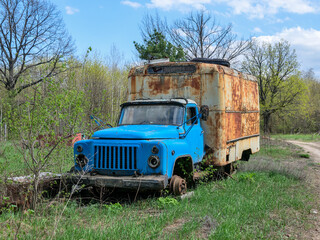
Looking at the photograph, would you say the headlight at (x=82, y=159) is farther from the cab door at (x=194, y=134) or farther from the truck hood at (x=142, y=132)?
the cab door at (x=194, y=134)

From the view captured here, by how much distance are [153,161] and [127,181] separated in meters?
0.65

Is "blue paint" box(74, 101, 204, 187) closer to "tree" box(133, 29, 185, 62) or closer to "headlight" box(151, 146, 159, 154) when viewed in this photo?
"headlight" box(151, 146, 159, 154)

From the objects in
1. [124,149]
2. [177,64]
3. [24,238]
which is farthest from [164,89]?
[24,238]

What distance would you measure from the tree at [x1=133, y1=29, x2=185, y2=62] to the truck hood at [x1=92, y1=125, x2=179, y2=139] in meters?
18.8

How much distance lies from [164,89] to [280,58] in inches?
1401

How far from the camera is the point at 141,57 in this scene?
89.2 feet

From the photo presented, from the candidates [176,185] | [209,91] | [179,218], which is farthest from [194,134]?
[179,218]

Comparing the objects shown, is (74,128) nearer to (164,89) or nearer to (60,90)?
(60,90)

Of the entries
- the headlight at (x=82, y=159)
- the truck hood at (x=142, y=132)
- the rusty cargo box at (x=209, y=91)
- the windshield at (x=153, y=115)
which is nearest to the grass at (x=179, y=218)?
the headlight at (x=82, y=159)

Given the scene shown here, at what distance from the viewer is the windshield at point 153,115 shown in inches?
322

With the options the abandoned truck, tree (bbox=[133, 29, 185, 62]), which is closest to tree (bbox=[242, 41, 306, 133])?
tree (bbox=[133, 29, 185, 62])

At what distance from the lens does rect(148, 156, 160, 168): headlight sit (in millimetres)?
6785

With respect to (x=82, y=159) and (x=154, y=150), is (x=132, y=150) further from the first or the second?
(x=82, y=159)

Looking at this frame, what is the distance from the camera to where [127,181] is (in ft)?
21.6
